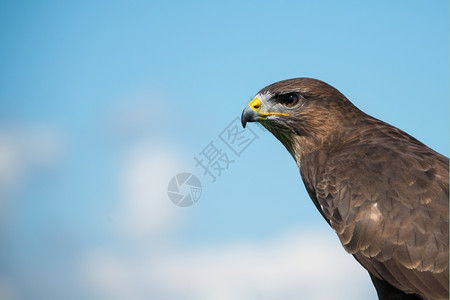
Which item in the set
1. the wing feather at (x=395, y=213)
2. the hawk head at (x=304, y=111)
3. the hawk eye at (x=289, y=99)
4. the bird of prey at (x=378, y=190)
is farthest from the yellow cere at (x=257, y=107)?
the wing feather at (x=395, y=213)

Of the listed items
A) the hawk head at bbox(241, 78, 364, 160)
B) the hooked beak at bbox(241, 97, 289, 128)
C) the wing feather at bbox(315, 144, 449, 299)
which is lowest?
the wing feather at bbox(315, 144, 449, 299)

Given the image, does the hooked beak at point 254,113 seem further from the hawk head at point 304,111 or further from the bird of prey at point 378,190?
the bird of prey at point 378,190

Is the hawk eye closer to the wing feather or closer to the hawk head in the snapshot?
the hawk head

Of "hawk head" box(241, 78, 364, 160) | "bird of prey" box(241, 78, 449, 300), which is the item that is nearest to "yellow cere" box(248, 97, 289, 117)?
"hawk head" box(241, 78, 364, 160)

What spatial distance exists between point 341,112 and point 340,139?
0.37 metres

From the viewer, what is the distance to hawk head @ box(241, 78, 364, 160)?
7.88 metres

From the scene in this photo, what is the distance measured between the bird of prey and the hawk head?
0.01m

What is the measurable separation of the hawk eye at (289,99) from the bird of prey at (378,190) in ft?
0.28

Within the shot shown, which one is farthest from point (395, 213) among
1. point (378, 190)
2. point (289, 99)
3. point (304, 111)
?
point (289, 99)

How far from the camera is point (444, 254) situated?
652 centimetres

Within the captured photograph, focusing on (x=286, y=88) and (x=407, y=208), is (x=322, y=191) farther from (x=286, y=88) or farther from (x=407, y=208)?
(x=286, y=88)

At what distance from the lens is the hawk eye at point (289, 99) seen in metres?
8.04

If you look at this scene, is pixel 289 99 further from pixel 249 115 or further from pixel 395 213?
pixel 395 213

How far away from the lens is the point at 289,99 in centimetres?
807
